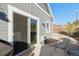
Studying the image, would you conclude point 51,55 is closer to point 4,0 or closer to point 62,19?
point 62,19

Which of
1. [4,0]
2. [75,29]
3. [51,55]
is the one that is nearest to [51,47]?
[51,55]

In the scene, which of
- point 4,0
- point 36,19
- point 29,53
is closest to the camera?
point 4,0

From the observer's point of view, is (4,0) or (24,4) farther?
(24,4)

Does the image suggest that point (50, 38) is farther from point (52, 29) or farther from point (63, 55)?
point (63, 55)

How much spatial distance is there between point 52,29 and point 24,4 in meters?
1.01

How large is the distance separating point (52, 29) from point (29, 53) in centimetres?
90

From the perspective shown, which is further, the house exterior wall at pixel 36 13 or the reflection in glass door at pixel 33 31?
the reflection in glass door at pixel 33 31

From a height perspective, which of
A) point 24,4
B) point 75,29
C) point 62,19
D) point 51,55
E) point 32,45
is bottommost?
point 51,55

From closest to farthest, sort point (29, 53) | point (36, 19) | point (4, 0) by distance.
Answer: point (4, 0) < point (29, 53) < point (36, 19)

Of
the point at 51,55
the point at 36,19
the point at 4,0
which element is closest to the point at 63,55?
the point at 51,55

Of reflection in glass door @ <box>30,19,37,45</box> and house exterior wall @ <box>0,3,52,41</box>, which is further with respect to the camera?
reflection in glass door @ <box>30,19,37,45</box>

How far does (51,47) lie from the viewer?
3.97 m

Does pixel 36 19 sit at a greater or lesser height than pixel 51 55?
greater

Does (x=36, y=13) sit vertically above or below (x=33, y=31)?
above
